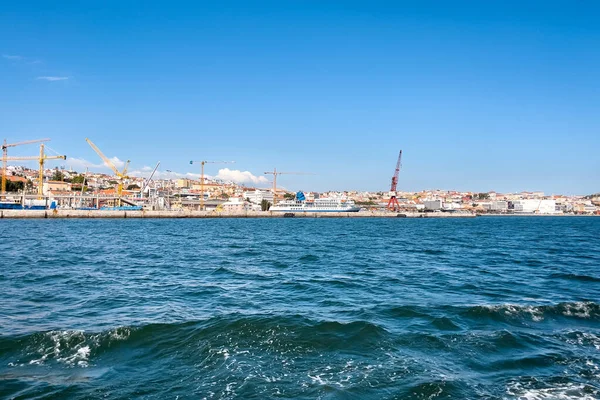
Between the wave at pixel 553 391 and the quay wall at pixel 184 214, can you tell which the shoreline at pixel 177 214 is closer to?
the quay wall at pixel 184 214

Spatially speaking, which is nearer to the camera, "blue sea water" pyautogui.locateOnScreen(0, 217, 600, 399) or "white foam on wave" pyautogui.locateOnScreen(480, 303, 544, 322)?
"blue sea water" pyautogui.locateOnScreen(0, 217, 600, 399)

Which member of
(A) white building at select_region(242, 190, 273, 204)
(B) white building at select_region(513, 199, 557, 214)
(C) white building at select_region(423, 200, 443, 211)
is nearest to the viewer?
(C) white building at select_region(423, 200, 443, 211)

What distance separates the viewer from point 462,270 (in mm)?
18062

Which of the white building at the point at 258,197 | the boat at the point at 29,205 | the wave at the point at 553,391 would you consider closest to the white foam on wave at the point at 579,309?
the wave at the point at 553,391

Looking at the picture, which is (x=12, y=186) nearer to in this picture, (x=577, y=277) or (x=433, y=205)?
(x=577, y=277)

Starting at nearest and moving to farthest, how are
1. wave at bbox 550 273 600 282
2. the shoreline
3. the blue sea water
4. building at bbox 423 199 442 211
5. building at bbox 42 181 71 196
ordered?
the blue sea water < wave at bbox 550 273 600 282 < the shoreline < building at bbox 42 181 71 196 < building at bbox 423 199 442 211

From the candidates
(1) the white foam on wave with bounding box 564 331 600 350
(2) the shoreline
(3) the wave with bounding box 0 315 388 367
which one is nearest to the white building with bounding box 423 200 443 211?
(2) the shoreline

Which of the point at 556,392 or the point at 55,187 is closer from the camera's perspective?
the point at 556,392

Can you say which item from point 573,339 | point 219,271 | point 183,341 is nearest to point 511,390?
point 573,339

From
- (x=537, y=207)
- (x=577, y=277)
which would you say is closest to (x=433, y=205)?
(x=537, y=207)

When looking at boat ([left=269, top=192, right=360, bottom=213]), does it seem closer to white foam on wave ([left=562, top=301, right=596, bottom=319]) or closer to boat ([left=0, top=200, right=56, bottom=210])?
boat ([left=0, top=200, right=56, bottom=210])

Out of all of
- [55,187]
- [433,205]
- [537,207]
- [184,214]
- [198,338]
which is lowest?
[198,338]

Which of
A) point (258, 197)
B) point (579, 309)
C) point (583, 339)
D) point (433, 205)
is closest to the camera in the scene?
point (583, 339)

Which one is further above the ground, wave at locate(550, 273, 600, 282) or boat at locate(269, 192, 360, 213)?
boat at locate(269, 192, 360, 213)
